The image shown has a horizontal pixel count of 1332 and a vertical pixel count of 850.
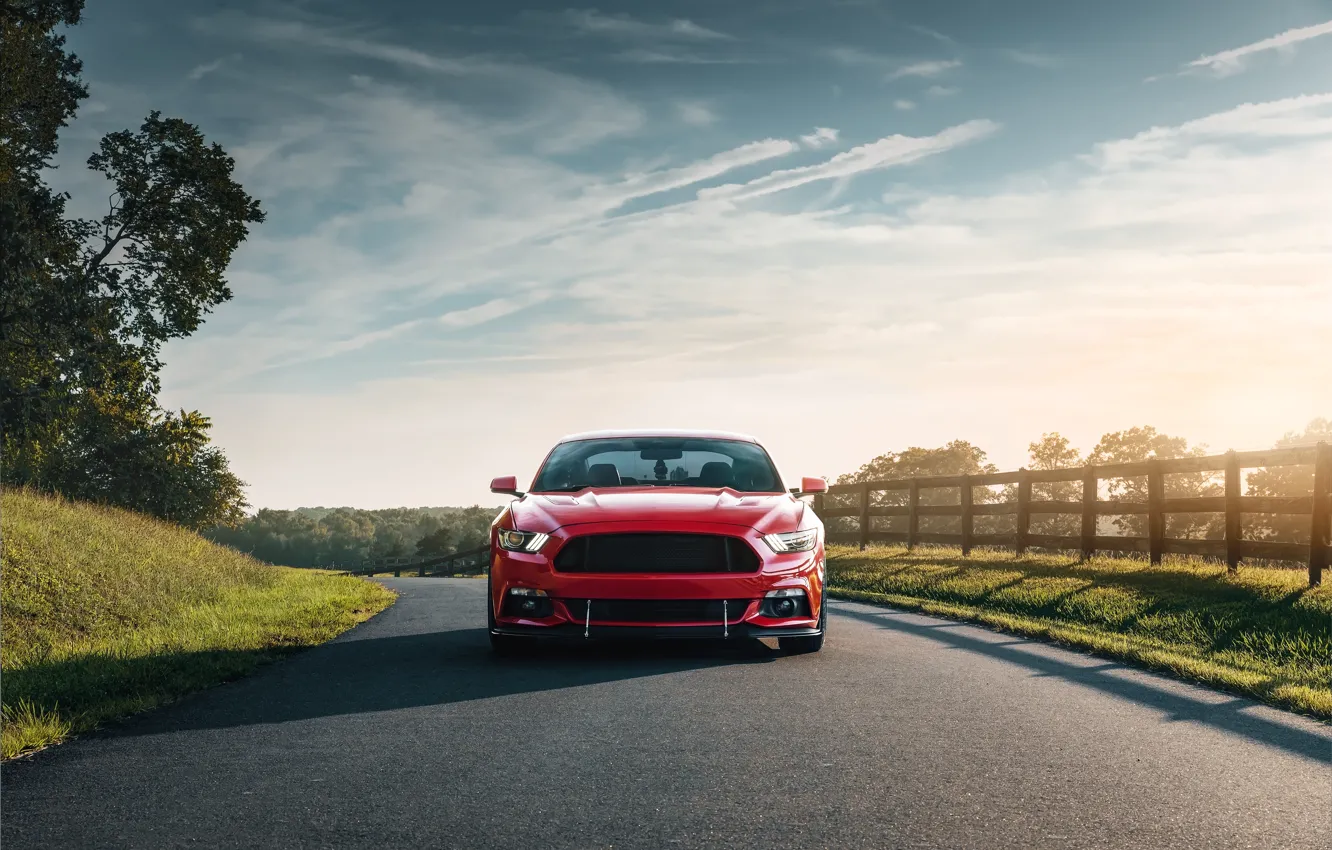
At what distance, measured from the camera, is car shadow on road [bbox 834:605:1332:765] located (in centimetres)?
558

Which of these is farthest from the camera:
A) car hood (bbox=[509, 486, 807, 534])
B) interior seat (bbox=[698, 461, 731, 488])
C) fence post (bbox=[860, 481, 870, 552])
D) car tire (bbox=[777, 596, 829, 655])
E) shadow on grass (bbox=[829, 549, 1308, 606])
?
fence post (bbox=[860, 481, 870, 552])

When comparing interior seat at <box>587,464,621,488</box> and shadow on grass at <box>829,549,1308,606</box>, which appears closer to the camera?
interior seat at <box>587,464,621,488</box>

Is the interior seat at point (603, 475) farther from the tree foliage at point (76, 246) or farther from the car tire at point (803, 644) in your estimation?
the tree foliage at point (76, 246)

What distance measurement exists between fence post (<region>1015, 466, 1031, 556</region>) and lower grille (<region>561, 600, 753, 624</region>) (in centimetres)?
1098

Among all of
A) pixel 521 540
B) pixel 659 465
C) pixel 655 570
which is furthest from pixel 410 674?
pixel 659 465

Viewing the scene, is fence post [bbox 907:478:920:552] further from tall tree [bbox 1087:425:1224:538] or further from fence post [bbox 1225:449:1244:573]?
tall tree [bbox 1087:425:1224:538]

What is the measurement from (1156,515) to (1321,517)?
287 centimetres

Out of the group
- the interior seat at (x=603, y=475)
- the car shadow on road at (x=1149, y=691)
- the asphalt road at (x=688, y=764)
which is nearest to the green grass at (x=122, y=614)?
the asphalt road at (x=688, y=764)

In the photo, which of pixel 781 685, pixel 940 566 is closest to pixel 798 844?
pixel 781 685

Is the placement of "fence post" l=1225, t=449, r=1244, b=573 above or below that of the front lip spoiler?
above

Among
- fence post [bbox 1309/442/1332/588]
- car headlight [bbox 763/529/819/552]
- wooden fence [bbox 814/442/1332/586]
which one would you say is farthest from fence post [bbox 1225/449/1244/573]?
car headlight [bbox 763/529/819/552]

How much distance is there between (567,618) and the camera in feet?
25.5

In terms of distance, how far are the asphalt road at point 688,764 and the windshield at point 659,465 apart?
1.89 metres

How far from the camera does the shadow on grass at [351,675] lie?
6289 mm
